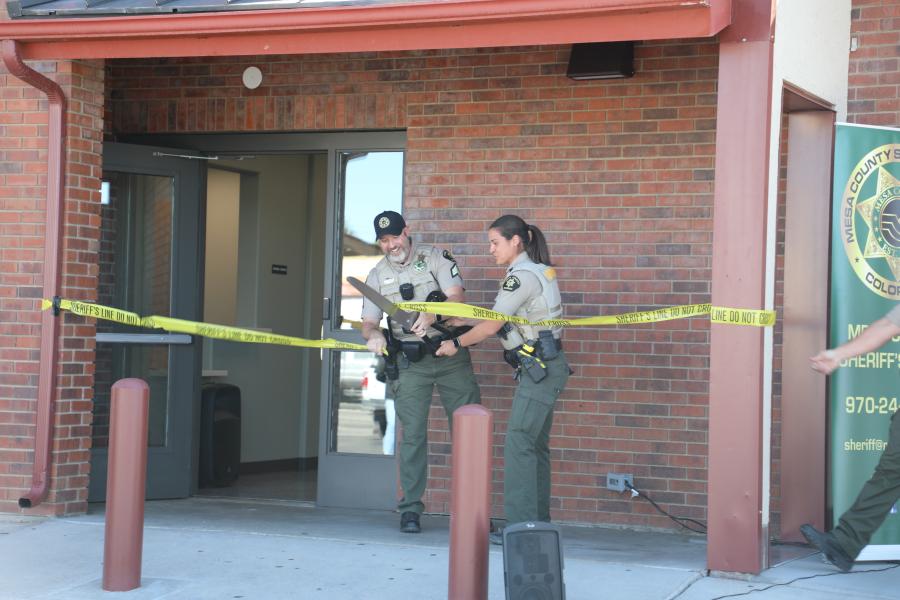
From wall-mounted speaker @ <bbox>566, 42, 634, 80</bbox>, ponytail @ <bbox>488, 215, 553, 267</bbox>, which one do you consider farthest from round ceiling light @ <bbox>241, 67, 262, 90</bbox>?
ponytail @ <bbox>488, 215, 553, 267</bbox>

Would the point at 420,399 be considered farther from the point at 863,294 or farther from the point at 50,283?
the point at 863,294

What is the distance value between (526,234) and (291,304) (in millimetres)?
5319

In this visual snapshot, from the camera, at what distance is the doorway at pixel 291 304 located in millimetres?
8422

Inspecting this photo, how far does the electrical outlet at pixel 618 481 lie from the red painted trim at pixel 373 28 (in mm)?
2904

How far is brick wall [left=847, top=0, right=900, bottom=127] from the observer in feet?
22.7

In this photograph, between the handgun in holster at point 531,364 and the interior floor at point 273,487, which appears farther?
the interior floor at point 273,487

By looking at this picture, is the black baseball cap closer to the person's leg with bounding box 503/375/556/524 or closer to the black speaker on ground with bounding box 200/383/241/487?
the person's leg with bounding box 503/375/556/524

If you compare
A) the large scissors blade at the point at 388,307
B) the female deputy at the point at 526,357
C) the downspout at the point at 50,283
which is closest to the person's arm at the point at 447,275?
the large scissors blade at the point at 388,307

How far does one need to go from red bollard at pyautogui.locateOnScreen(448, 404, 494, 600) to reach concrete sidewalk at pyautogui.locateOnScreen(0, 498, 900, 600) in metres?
0.63

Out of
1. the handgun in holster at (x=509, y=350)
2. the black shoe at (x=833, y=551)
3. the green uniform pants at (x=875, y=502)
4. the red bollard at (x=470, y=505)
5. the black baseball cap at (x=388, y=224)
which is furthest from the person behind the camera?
the black baseball cap at (x=388, y=224)

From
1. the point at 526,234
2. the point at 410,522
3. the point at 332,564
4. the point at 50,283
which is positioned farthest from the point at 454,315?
the point at 50,283

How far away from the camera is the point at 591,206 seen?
7672 millimetres

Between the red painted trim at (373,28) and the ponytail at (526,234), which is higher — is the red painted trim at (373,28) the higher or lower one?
the higher one

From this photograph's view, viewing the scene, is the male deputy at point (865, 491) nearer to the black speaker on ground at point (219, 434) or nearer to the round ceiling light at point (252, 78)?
the round ceiling light at point (252, 78)
